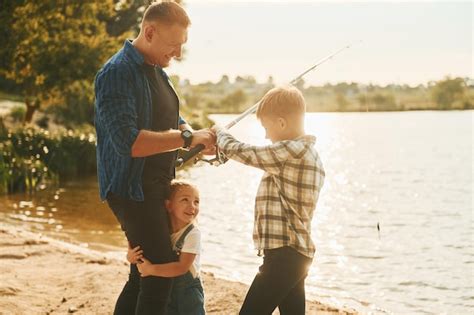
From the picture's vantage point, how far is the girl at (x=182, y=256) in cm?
335

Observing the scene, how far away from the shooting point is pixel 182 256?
11.6 ft

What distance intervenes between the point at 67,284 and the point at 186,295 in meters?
2.67

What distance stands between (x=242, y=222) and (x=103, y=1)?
9337 millimetres

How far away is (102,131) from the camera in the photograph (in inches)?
127

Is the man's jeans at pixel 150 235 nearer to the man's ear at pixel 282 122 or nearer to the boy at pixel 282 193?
the boy at pixel 282 193

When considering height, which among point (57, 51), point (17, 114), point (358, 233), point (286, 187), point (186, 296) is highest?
point (57, 51)

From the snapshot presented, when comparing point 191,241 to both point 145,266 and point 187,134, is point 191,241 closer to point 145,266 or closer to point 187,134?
point 145,266

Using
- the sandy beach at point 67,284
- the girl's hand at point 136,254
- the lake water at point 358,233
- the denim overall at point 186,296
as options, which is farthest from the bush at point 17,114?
the girl's hand at point 136,254

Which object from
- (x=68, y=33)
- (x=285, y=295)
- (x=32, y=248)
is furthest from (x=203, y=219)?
(x=285, y=295)

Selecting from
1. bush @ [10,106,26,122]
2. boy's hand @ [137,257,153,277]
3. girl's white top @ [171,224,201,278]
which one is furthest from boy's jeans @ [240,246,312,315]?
bush @ [10,106,26,122]

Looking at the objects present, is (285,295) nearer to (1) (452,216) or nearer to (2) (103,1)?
(1) (452,216)

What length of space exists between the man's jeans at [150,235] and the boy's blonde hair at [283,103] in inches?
27.1

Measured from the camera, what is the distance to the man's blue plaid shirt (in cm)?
305

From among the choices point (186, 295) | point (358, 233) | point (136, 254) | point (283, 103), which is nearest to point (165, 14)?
point (283, 103)
